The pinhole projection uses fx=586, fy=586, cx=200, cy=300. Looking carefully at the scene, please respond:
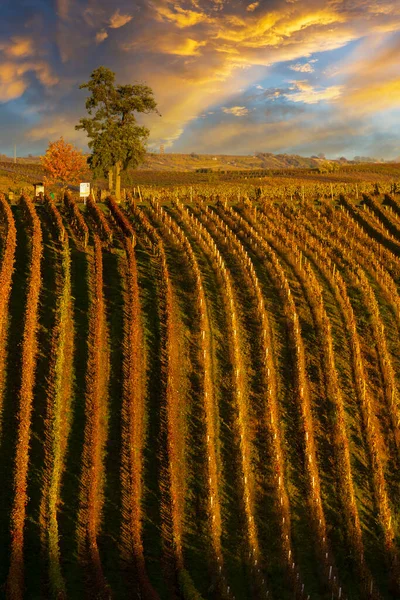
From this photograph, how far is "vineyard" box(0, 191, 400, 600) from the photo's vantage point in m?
17.0

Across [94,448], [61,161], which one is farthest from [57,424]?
[61,161]

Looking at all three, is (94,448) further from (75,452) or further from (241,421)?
(241,421)

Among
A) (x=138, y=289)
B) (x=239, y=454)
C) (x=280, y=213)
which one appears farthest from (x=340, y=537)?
(x=280, y=213)

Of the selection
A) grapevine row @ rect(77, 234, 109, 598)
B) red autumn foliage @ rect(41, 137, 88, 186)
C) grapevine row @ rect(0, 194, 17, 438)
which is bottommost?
grapevine row @ rect(77, 234, 109, 598)

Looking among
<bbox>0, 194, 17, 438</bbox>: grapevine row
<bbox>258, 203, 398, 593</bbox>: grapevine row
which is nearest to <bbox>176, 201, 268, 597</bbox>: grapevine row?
<bbox>258, 203, 398, 593</bbox>: grapevine row

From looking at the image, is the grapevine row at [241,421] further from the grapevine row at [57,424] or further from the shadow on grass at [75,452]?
the grapevine row at [57,424]

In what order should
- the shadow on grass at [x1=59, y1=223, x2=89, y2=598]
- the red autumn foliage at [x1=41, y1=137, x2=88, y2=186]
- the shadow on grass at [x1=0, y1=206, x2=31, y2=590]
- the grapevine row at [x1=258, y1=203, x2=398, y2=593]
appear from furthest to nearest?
the red autumn foliage at [x1=41, y1=137, x2=88, y2=186]
the grapevine row at [x1=258, y1=203, x2=398, y2=593]
the shadow on grass at [x1=0, y1=206, x2=31, y2=590]
the shadow on grass at [x1=59, y1=223, x2=89, y2=598]

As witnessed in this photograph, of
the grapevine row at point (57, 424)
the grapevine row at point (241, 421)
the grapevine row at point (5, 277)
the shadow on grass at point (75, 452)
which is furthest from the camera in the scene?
the grapevine row at point (5, 277)

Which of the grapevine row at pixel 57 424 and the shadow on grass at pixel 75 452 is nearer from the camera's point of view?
the shadow on grass at pixel 75 452

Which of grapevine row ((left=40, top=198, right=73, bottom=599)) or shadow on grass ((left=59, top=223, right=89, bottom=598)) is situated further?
grapevine row ((left=40, top=198, right=73, bottom=599))

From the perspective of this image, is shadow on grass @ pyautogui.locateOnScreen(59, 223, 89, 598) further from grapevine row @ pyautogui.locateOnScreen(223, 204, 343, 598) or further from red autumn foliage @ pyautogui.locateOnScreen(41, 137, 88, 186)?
red autumn foliage @ pyautogui.locateOnScreen(41, 137, 88, 186)

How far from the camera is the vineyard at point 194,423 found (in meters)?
17.0

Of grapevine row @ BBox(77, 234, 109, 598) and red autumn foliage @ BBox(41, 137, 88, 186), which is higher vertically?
red autumn foliage @ BBox(41, 137, 88, 186)

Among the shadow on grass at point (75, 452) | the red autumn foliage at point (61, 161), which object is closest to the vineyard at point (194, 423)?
the shadow on grass at point (75, 452)
